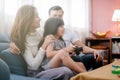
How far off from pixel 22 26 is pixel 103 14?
2946 mm

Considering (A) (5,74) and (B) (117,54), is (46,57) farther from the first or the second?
(B) (117,54)

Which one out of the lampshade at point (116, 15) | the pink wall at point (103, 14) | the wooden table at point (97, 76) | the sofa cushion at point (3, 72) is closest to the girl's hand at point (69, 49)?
Result: the wooden table at point (97, 76)

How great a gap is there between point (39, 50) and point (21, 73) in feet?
0.83

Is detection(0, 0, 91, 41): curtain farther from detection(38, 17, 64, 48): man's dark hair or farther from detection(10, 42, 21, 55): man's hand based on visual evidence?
detection(10, 42, 21, 55): man's hand

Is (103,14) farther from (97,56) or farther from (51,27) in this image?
(51,27)

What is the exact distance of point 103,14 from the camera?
465 centimetres

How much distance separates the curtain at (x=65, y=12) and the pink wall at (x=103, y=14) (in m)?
0.20

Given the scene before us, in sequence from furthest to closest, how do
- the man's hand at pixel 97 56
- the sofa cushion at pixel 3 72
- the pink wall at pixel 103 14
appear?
1. the pink wall at pixel 103 14
2. the man's hand at pixel 97 56
3. the sofa cushion at pixel 3 72

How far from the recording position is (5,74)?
123 cm

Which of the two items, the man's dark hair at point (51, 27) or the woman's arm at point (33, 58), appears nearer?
the woman's arm at point (33, 58)

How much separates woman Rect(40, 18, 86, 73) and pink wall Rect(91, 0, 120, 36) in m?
2.46

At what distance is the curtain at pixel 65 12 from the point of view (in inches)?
106

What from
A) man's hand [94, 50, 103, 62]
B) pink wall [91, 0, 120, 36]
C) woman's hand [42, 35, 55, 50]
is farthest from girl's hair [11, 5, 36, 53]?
pink wall [91, 0, 120, 36]

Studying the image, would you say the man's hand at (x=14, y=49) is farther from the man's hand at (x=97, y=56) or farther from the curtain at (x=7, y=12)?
the man's hand at (x=97, y=56)
